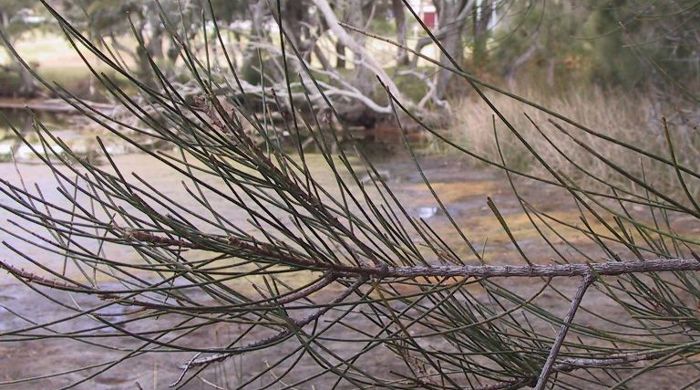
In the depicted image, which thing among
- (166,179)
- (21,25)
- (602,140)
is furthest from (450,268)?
(21,25)

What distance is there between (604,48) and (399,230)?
674cm

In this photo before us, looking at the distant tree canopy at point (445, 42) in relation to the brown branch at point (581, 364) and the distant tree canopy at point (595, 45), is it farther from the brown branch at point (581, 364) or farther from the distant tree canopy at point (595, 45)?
the brown branch at point (581, 364)

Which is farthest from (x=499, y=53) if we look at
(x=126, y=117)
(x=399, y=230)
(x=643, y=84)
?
(x=399, y=230)

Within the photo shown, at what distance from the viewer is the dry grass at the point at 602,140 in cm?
554

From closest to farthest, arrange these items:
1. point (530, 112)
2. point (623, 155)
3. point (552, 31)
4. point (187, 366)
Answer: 1. point (187, 366)
2. point (623, 155)
3. point (530, 112)
4. point (552, 31)

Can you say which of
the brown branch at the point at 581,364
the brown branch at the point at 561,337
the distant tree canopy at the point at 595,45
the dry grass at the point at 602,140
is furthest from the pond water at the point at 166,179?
the brown branch at the point at 561,337

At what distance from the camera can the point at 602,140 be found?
6.01 meters

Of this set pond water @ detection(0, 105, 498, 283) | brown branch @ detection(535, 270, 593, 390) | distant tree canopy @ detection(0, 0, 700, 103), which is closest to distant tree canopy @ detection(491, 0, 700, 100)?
distant tree canopy @ detection(0, 0, 700, 103)

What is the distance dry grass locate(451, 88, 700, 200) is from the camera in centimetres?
554

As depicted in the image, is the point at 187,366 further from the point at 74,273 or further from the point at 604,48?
the point at 604,48

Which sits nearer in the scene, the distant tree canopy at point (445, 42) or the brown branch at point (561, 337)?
the brown branch at point (561, 337)

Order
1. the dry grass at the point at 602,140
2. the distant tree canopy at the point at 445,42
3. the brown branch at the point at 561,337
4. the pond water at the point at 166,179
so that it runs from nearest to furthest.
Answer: the brown branch at the point at 561,337 → the pond water at the point at 166,179 → the dry grass at the point at 602,140 → the distant tree canopy at the point at 445,42

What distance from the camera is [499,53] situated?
10.9 m

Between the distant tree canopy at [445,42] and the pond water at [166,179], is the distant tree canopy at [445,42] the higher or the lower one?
the higher one
